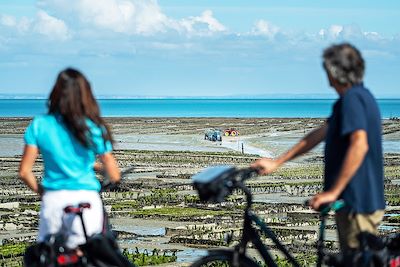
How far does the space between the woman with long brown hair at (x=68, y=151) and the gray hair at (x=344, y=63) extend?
5.00ft

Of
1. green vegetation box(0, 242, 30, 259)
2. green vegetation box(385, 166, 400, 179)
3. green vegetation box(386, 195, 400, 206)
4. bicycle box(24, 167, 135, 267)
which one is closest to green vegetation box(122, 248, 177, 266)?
green vegetation box(0, 242, 30, 259)

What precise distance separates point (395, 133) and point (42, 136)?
71.7 metres

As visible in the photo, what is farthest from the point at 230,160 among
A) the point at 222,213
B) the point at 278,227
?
the point at 278,227

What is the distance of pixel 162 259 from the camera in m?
16.6

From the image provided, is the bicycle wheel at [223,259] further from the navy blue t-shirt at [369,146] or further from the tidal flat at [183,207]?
the tidal flat at [183,207]

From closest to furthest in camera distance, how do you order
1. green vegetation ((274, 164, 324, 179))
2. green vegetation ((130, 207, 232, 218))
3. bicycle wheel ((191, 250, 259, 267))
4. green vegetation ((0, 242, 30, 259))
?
bicycle wheel ((191, 250, 259, 267)), green vegetation ((0, 242, 30, 259)), green vegetation ((130, 207, 232, 218)), green vegetation ((274, 164, 324, 179))

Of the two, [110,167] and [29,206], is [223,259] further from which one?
[29,206]

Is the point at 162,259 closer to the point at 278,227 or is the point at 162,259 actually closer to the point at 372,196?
the point at 278,227

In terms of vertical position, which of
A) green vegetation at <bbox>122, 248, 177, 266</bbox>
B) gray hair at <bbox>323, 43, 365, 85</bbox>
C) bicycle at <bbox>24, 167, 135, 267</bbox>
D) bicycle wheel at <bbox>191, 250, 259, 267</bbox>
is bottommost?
green vegetation at <bbox>122, 248, 177, 266</bbox>

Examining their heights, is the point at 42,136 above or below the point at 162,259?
above

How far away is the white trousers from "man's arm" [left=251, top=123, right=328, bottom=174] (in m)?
1.11

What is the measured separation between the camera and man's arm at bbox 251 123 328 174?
6.41 m

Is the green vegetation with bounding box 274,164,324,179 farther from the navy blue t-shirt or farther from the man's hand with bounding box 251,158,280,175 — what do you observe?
the navy blue t-shirt

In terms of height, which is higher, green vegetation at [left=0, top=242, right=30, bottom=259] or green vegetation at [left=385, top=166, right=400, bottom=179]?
green vegetation at [left=385, top=166, right=400, bottom=179]
